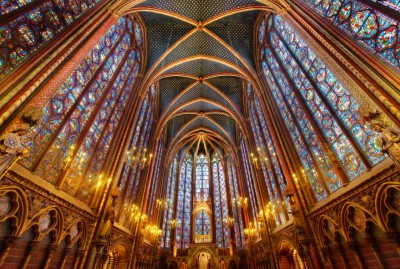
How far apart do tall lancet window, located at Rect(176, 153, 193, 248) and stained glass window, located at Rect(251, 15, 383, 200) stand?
16133mm

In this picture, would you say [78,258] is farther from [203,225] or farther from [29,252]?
[203,225]

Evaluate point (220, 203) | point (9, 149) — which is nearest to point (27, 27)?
point (9, 149)

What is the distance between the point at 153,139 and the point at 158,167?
12.3 feet

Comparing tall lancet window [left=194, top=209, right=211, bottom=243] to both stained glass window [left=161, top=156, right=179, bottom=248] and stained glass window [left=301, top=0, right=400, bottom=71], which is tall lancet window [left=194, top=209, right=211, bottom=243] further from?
stained glass window [left=301, top=0, right=400, bottom=71]

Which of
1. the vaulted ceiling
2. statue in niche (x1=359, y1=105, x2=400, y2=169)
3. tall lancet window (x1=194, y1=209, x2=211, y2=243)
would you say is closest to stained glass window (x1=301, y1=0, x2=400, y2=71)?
statue in niche (x1=359, y1=105, x2=400, y2=169)

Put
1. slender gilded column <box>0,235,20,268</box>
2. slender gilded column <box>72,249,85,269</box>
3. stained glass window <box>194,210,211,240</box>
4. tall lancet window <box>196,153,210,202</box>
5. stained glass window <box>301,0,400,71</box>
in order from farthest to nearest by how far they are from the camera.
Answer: tall lancet window <box>196,153,210,202</box> < stained glass window <box>194,210,211,240</box> < slender gilded column <box>72,249,85,269</box> < stained glass window <box>301,0,400,71</box> < slender gilded column <box>0,235,20,268</box>

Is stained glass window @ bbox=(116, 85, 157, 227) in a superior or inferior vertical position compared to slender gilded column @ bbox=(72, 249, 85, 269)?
superior

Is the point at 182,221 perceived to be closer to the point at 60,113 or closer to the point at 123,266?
the point at 123,266

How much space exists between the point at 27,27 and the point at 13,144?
4.21m

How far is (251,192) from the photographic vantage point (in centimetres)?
1869

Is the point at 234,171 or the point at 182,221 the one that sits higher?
the point at 234,171

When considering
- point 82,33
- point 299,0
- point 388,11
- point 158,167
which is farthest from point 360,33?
point 158,167

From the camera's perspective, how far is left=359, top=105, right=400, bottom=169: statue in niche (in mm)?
4366

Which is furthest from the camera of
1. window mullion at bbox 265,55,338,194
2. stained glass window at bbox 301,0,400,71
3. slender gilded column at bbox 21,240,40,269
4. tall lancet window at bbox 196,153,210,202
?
tall lancet window at bbox 196,153,210,202
